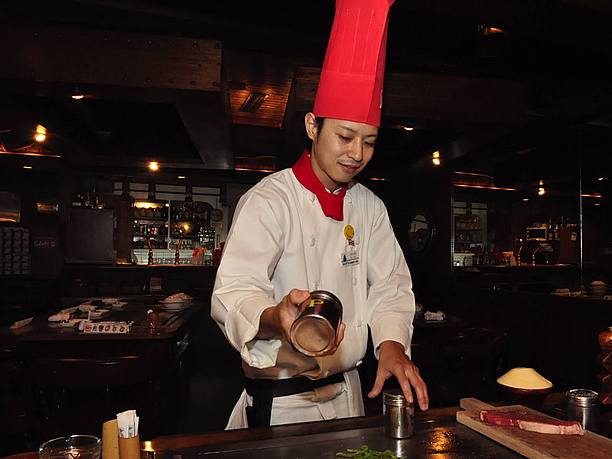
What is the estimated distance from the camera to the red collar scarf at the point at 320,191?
1.70 metres

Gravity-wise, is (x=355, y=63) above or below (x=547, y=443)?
above

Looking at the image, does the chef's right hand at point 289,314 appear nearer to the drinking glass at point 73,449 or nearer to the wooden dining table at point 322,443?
the wooden dining table at point 322,443

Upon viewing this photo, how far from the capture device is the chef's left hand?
4.53 ft

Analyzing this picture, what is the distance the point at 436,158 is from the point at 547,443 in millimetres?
6650

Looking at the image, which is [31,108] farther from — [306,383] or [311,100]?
[306,383]

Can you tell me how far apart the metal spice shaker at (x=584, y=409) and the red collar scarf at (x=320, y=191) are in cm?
88

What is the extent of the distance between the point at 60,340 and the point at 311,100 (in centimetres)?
258

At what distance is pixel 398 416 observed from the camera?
4.22ft

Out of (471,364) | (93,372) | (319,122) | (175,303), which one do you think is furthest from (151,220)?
(319,122)

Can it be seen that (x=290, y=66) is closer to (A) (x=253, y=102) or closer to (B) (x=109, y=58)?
(A) (x=253, y=102)

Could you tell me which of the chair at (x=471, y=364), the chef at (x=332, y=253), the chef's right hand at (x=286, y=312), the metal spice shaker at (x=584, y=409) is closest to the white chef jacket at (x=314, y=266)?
the chef at (x=332, y=253)

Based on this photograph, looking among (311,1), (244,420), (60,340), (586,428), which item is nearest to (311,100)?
(311,1)

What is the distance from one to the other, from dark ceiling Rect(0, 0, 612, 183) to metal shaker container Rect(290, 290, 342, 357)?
2.16 meters

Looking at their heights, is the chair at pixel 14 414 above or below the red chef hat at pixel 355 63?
below
